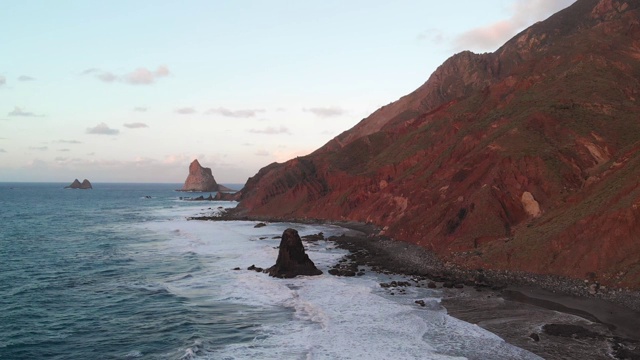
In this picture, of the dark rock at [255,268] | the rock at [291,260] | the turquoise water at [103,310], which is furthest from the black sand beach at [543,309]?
the turquoise water at [103,310]

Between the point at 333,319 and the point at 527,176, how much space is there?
102ft

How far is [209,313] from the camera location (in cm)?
3103

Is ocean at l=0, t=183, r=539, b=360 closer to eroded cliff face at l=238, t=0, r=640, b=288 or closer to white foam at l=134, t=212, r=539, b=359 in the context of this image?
white foam at l=134, t=212, r=539, b=359

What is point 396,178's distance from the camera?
80312 millimetres

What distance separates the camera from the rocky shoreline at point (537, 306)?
76.6 feet

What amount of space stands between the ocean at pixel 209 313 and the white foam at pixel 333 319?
0.24 feet

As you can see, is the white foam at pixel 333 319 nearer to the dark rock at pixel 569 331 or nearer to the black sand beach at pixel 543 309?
the black sand beach at pixel 543 309

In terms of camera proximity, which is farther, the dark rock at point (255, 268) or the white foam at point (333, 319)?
the dark rock at point (255, 268)

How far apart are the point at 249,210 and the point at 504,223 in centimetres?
7320

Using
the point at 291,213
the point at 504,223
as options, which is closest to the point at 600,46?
the point at 504,223

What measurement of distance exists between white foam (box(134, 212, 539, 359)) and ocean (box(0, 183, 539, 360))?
7 centimetres

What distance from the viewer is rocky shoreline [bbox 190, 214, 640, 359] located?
76.6 feet

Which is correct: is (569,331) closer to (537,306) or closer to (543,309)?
(543,309)

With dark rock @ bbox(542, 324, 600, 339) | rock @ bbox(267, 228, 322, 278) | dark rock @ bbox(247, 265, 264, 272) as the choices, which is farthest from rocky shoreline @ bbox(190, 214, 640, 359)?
dark rock @ bbox(247, 265, 264, 272)
